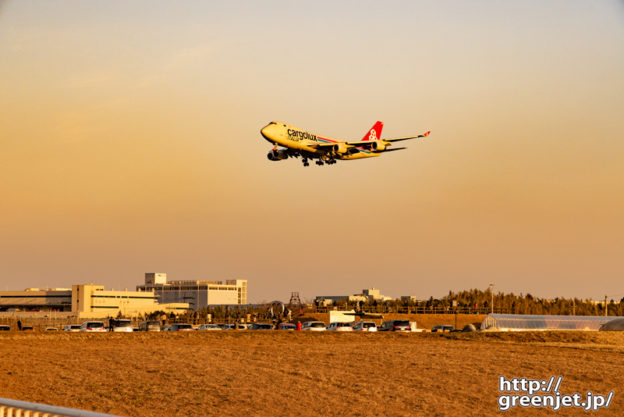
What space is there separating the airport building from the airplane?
349ft

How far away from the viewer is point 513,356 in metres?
40.1

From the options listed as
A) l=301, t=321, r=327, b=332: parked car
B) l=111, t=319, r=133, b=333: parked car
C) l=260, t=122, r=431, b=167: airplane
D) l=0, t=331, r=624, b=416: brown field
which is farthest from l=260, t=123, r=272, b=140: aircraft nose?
l=0, t=331, r=624, b=416: brown field

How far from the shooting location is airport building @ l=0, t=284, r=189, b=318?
176 metres

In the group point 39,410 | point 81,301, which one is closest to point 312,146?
point 39,410

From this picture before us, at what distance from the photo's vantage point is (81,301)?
176m

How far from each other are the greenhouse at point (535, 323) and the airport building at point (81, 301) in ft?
368

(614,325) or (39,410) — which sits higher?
(39,410)

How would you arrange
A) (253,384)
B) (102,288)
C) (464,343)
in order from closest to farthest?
(253,384), (464,343), (102,288)

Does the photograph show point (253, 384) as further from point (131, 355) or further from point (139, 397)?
point (131, 355)

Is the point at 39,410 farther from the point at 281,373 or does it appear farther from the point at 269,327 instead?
the point at 269,327

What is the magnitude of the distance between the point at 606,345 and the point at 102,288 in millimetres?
148256

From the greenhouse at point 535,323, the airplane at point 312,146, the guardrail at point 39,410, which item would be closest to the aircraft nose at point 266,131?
the airplane at point 312,146

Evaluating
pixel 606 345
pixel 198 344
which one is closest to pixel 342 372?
pixel 198 344

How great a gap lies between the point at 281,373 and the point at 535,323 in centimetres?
4503
